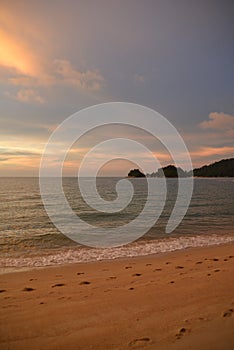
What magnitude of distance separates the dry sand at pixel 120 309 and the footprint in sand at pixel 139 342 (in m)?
0.01

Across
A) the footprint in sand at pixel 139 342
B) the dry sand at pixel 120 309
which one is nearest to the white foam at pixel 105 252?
the dry sand at pixel 120 309

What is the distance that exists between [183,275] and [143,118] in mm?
15533

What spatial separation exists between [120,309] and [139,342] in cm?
121

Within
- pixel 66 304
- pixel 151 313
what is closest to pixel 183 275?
pixel 151 313

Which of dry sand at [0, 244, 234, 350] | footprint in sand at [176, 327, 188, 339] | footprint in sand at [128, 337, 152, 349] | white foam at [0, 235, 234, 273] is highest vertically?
footprint in sand at [176, 327, 188, 339]

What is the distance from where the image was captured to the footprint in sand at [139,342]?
382cm

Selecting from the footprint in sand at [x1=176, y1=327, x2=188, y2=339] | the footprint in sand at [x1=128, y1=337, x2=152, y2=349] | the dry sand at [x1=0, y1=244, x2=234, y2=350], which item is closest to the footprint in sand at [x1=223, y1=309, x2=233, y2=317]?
the dry sand at [x1=0, y1=244, x2=234, y2=350]

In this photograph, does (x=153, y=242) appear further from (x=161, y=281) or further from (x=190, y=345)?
(x=190, y=345)

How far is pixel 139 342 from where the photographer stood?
153 inches

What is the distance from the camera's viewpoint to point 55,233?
1631 centimetres

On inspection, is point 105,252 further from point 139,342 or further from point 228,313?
point 139,342

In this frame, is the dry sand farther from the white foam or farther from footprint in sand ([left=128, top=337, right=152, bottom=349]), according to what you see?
the white foam

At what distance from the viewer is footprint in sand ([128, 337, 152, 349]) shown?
12.5ft

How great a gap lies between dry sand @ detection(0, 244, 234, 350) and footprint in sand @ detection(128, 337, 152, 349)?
0.01 m
